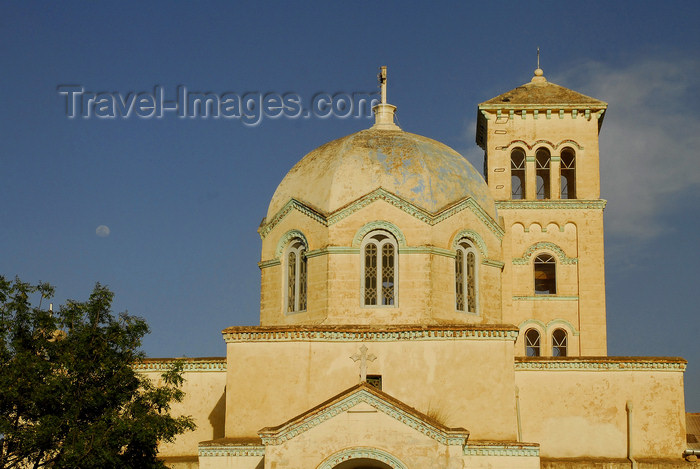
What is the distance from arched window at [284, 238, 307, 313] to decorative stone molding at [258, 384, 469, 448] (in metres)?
5.57

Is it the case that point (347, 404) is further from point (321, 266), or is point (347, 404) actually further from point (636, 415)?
point (636, 415)

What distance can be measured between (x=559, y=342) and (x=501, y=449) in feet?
41.7

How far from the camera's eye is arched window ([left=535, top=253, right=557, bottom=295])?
36.3m

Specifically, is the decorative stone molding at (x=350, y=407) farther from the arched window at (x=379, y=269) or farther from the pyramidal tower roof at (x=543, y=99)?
the pyramidal tower roof at (x=543, y=99)

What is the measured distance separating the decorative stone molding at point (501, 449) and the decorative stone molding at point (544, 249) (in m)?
12.9

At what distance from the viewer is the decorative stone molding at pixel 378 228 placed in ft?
89.3

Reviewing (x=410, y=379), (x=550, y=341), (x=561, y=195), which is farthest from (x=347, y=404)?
(x=561, y=195)

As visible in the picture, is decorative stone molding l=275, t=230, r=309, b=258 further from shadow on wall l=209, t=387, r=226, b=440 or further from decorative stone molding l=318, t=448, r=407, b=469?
decorative stone molding l=318, t=448, r=407, b=469

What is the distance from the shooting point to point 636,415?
27766 millimetres

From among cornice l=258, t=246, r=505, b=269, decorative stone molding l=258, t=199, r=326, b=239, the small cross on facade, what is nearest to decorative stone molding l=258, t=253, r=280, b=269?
decorative stone molding l=258, t=199, r=326, b=239

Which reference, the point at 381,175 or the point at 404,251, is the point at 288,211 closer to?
the point at 381,175

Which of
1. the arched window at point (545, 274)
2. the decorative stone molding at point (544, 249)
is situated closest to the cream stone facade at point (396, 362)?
the decorative stone molding at point (544, 249)

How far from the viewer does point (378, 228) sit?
27.4 meters

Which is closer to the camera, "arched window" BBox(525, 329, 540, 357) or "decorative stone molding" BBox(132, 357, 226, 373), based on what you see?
"decorative stone molding" BBox(132, 357, 226, 373)
